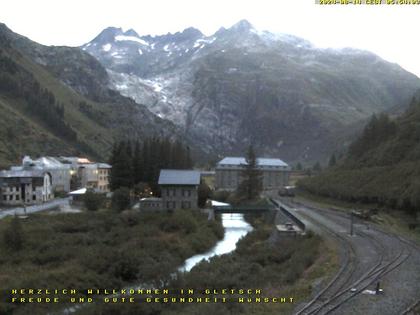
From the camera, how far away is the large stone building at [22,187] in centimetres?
9150

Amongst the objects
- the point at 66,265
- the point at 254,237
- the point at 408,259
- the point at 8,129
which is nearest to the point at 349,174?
the point at 254,237

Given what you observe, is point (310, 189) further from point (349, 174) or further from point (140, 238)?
point (140, 238)

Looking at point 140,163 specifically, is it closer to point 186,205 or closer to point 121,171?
point 121,171

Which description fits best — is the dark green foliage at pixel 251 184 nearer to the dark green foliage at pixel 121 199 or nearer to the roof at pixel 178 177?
the roof at pixel 178 177

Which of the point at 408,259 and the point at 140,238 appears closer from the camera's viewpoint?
the point at 408,259

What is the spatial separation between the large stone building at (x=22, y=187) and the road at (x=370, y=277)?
63.4 m

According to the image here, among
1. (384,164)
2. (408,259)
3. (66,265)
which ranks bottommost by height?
(66,265)

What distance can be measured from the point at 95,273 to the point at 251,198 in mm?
67858

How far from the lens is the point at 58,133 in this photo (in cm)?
19225

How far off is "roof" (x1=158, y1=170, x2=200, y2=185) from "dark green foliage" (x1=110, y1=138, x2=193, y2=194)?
11.7 meters

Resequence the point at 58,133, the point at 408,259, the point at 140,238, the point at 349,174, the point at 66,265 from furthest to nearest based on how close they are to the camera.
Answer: the point at 58,133 → the point at 349,174 → the point at 140,238 → the point at 66,265 → the point at 408,259

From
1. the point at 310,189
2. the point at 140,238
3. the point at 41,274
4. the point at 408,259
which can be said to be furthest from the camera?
the point at 310,189

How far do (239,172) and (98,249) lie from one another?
10734 cm

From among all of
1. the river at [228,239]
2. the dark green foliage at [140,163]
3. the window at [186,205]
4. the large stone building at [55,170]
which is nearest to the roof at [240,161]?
the river at [228,239]
